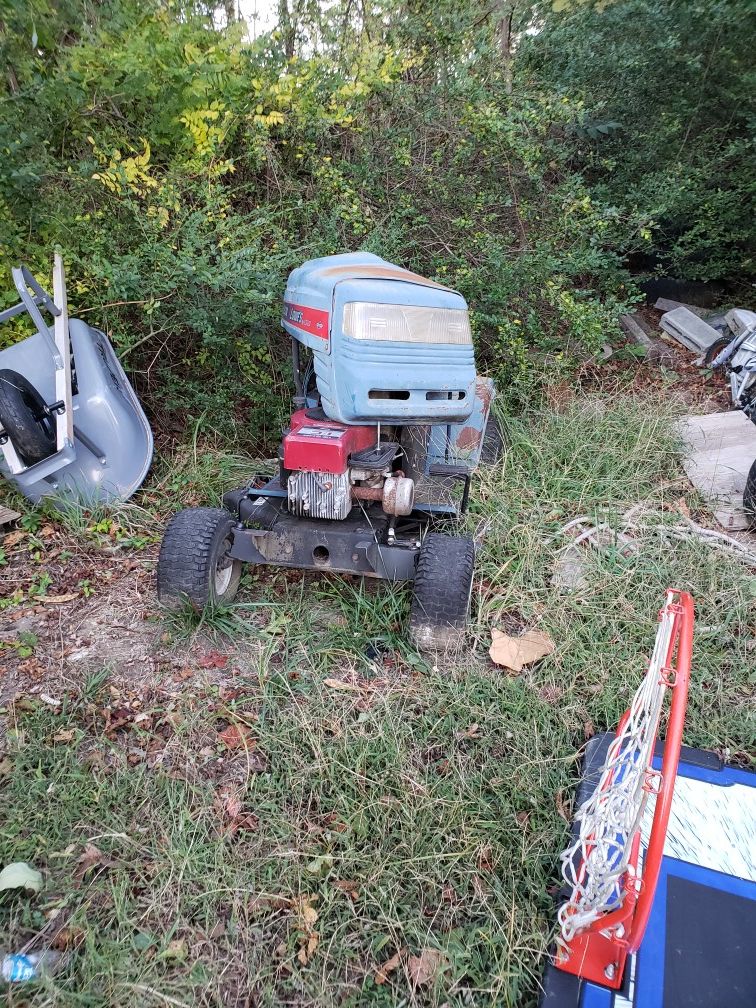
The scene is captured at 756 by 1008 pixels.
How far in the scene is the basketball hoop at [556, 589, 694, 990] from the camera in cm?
117

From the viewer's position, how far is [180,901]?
1668 mm

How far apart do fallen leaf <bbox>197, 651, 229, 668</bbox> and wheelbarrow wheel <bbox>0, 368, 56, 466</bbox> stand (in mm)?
→ 1295

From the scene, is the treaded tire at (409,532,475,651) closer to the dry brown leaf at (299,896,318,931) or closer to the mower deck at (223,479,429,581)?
the mower deck at (223,479,429,581)

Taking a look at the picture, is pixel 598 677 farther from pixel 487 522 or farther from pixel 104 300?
pixel 104 300

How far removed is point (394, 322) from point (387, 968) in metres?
1.90

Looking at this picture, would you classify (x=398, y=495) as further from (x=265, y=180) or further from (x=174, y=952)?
(x=265, y=180)

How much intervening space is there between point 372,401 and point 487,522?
1.03 metres

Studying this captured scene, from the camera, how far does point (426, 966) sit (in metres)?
1.57

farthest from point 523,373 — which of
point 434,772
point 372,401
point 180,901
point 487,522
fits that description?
point 180,901

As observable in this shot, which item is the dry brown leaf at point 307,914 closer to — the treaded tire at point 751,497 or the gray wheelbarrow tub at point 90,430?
the gray wheelbarrow tub at point 90,430

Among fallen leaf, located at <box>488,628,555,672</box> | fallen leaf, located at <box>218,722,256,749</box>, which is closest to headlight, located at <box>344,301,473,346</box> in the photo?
fallen leaf, located at <box>488,628,555,672</box>

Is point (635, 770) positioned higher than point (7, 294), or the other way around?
point (7, 294)

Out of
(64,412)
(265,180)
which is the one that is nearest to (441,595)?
(64,412)

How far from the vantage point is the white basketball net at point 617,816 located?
1330 mm
